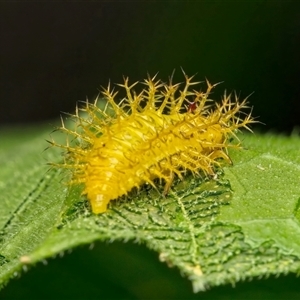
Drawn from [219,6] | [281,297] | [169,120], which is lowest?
[281,297]

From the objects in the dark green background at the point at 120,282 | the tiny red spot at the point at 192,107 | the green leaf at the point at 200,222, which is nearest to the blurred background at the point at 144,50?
the green leaf at the point at 200,222

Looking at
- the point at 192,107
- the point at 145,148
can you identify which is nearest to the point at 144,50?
the point at 192,107

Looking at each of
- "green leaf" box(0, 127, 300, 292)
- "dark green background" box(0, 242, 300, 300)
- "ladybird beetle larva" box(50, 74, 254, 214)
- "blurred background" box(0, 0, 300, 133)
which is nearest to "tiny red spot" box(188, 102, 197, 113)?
"ladybird beetle larva" box(50, 74, 254, 214)

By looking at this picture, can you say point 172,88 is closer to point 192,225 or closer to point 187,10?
point 192,225

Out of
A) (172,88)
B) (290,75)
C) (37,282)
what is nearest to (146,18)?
(290,75)

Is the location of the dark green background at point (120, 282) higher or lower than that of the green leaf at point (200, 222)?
lower

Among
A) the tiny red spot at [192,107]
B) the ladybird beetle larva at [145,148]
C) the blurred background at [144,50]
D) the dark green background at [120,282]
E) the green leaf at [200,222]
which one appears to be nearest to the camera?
the green leaf at [200,222]

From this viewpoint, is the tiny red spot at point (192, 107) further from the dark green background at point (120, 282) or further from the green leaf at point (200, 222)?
the dark green background at point (120, 282)
